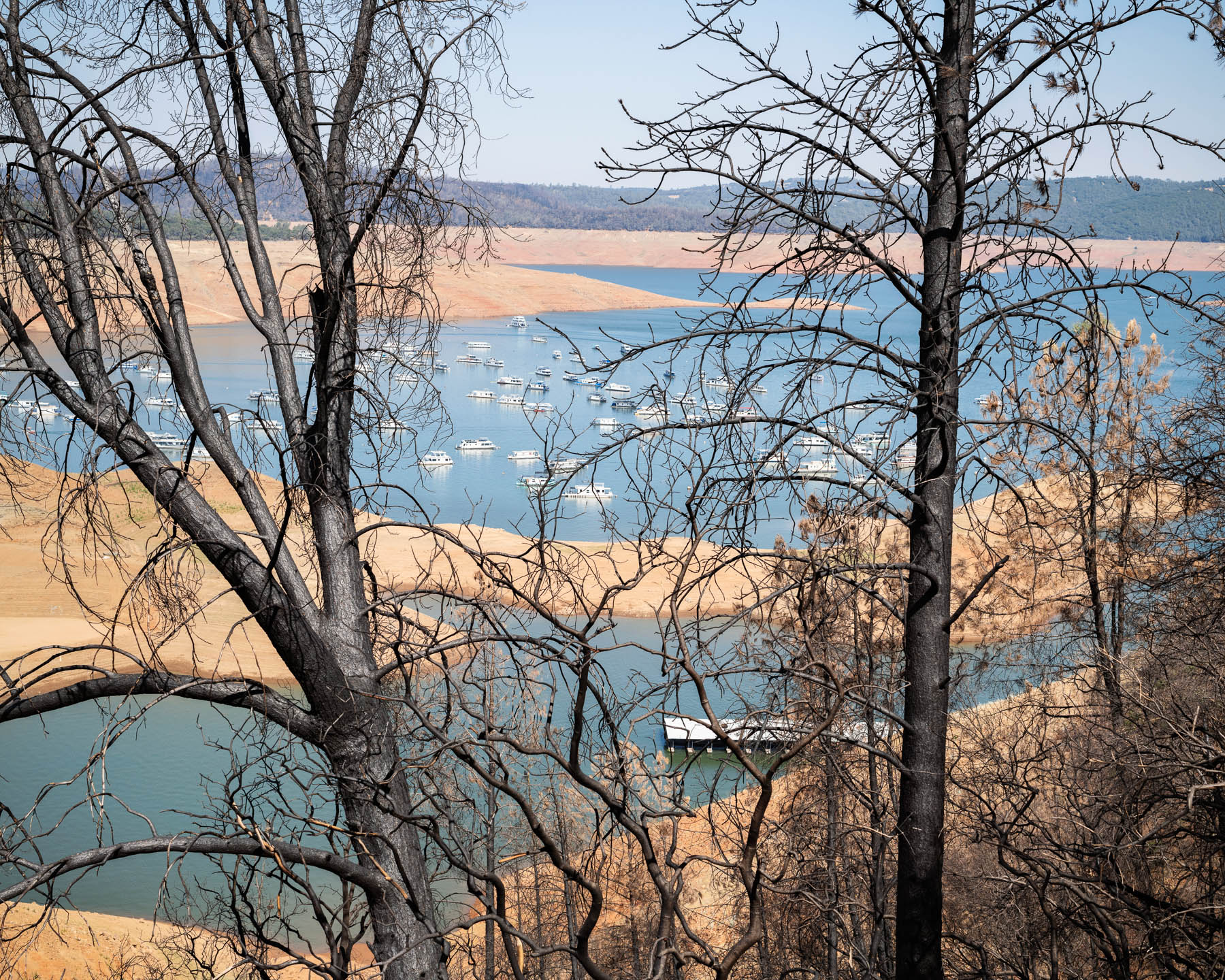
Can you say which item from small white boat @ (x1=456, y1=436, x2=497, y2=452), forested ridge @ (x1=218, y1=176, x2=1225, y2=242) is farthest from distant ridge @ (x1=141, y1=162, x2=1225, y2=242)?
small white boat @ (x1=456, y1=436, x2=497, y2=452)

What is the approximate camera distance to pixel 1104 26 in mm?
4801

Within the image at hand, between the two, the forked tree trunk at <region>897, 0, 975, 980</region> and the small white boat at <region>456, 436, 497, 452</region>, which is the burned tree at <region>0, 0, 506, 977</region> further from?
the small white boat at <region>456, 436, 497, 452</region>

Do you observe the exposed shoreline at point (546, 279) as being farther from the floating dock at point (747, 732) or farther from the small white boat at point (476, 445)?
the floating dock at point (747, 732)

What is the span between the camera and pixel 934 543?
512cm

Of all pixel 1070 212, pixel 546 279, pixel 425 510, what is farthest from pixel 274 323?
pixel 546 279

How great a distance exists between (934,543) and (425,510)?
12.5 ft

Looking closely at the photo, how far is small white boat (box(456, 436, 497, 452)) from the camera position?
54.7 m

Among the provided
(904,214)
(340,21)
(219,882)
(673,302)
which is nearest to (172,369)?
(340,21)

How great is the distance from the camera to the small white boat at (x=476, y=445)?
180ft

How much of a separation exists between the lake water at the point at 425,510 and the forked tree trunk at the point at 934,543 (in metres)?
0.53

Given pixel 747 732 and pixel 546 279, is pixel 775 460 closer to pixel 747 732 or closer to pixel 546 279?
pixel 747 732

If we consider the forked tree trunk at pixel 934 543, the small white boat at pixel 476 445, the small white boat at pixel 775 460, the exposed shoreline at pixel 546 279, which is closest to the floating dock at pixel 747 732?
the forked tree trunk at pixel 934 543

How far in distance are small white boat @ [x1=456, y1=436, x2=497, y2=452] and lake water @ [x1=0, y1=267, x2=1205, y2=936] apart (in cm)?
42

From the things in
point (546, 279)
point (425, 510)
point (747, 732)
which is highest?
point (546, 279)
